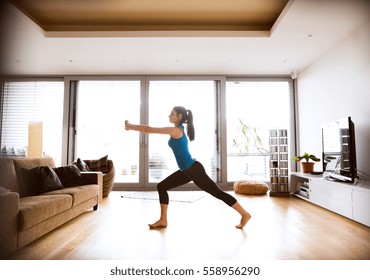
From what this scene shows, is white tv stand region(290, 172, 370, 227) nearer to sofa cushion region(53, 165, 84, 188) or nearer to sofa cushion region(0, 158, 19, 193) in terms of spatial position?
sofa cushion region(53, 165, 84, 188)

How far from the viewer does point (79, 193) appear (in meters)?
2.96

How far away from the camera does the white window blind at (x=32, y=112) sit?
5.77 metres

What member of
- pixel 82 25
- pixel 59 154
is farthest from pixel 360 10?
pixel 59 154

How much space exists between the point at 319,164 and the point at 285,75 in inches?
87.9

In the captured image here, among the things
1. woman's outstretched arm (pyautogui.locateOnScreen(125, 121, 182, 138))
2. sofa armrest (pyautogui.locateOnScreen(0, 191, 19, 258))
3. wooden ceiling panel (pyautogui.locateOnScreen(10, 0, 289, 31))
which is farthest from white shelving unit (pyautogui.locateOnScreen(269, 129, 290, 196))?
sofa armrest (pyautogui.locateOnScreen(0, 191, 19, 258))

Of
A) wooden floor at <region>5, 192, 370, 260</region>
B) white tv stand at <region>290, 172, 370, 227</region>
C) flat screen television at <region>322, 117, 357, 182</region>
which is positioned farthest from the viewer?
flat screen television at <region>322, 117, 357, 182</region>

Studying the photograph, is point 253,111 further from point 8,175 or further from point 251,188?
point 8,175

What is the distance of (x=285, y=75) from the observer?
5766mm

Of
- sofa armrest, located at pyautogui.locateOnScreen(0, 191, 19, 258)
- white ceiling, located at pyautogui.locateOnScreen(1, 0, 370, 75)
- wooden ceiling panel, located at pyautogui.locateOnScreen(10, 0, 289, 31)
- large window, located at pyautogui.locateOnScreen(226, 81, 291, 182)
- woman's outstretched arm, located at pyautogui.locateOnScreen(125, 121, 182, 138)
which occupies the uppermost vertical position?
wooden ceiling panel, located at pyautogui.locateOnScreen(10, 0, 289, 31)

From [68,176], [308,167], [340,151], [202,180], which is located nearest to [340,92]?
[340,151]

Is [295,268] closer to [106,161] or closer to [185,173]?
[185,173]

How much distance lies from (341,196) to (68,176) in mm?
3614

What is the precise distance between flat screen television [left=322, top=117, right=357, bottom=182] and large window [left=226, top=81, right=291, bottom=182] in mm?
1882

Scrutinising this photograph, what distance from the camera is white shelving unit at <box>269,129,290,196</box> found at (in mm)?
4648
